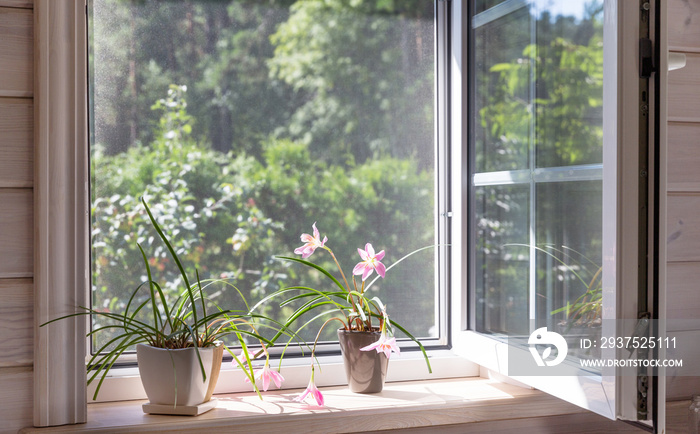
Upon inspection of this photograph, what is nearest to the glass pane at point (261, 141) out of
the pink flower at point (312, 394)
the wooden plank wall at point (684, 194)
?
the pink flower at point (312, 394)

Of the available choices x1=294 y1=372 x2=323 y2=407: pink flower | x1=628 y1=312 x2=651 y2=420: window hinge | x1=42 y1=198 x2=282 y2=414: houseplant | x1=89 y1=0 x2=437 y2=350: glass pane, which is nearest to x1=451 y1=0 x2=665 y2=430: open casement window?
x1=628 y1=312 x2=651 y2=420: window hinge

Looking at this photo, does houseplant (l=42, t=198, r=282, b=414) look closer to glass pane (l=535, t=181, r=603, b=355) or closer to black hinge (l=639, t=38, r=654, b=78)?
glass pane (l=535, t=181, r=603, b=355)

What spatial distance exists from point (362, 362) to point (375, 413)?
13 cm

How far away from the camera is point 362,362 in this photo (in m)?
1.34

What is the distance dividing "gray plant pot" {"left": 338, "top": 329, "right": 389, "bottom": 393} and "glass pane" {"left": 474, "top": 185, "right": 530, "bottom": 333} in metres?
0.27

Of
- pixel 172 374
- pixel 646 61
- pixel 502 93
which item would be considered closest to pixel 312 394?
pixel 172 374

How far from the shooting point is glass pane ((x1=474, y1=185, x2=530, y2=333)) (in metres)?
1.30

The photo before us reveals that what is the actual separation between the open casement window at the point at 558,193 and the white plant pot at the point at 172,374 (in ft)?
2.05

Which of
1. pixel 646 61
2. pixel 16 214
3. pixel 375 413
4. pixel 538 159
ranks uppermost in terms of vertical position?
pixel 646 61

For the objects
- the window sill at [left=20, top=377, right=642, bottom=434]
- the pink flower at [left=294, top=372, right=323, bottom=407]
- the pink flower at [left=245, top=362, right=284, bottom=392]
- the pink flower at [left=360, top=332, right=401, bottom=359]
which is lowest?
the window sill at [left=20, top=377, right=642, bottom=434]

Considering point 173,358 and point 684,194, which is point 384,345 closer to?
point 173,358

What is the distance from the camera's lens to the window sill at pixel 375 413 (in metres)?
1.17

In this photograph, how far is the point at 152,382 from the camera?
1.20 metres

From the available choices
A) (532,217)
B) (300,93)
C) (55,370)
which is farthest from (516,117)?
(55,370)
